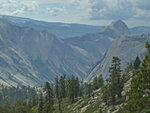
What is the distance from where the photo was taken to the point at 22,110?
331 ft

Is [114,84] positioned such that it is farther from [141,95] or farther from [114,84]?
[141,95]

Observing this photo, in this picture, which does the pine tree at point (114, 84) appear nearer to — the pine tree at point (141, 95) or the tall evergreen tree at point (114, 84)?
the tall evergreen tree at point (114, 84)

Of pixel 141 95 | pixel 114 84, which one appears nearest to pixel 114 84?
pixel 114 84

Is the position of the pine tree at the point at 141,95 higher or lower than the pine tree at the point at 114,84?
higher

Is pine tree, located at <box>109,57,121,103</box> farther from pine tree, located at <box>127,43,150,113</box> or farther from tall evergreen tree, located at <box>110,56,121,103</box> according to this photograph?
pine tree, located at <box>127,43,150,113</box>

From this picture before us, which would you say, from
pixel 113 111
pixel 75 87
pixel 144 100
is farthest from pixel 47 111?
pixel 75 87

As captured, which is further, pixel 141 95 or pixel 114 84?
pixel 114 84

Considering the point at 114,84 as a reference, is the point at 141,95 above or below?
above

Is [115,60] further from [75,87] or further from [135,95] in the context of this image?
[75,87]

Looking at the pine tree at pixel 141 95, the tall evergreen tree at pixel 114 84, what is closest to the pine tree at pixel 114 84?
the tall evergreen tree at pixel 114 84

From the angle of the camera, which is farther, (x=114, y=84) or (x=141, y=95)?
(x=114, y=84)

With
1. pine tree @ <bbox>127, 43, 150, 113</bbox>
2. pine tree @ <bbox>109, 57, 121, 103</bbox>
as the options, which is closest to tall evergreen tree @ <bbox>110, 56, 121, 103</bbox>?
pine tree @ <bbox>109, 57, 121, 103</bbox>

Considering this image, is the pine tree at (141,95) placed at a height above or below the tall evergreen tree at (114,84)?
above

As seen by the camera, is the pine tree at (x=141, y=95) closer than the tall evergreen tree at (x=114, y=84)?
Yes
